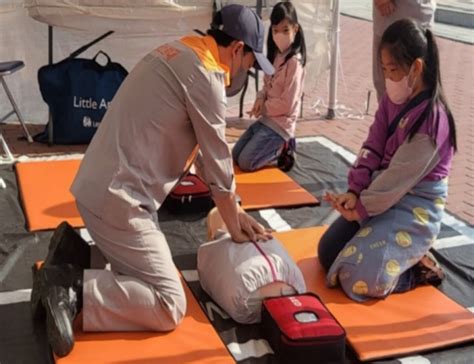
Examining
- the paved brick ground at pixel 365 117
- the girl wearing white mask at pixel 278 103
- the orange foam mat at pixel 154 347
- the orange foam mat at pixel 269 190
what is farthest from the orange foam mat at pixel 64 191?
the orange foam mat at pixel 154 347

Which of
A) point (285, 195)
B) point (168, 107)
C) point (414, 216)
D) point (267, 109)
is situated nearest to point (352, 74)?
point (267, 109)

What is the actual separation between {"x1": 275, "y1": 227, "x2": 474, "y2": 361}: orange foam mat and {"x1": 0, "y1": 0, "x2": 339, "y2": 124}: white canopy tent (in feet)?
9.32

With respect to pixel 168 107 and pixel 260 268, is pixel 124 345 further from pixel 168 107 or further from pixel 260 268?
pixel 168 107

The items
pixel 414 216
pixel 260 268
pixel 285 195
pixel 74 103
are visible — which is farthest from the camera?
pixel 74 103

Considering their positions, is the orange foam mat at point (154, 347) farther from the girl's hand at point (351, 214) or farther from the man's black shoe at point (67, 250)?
the girl's hand at point (351, 214)

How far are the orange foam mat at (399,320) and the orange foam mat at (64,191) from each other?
940 millimetres

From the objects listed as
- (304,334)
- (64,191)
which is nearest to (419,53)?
(304,334)

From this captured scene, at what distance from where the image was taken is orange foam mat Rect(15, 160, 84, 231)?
11.7ft

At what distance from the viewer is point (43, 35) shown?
5.32 metres

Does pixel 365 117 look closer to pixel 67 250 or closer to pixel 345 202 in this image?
pixel 345 202

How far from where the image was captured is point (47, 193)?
389 cm

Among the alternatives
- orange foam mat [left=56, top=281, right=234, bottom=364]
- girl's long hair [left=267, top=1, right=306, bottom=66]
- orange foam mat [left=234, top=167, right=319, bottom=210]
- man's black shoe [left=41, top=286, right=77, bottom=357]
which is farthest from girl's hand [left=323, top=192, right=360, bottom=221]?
girl's long hair [left=267, top=1, right=306, bottom=66]

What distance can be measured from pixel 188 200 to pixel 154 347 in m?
1.34

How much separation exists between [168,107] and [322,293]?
1004 mm
